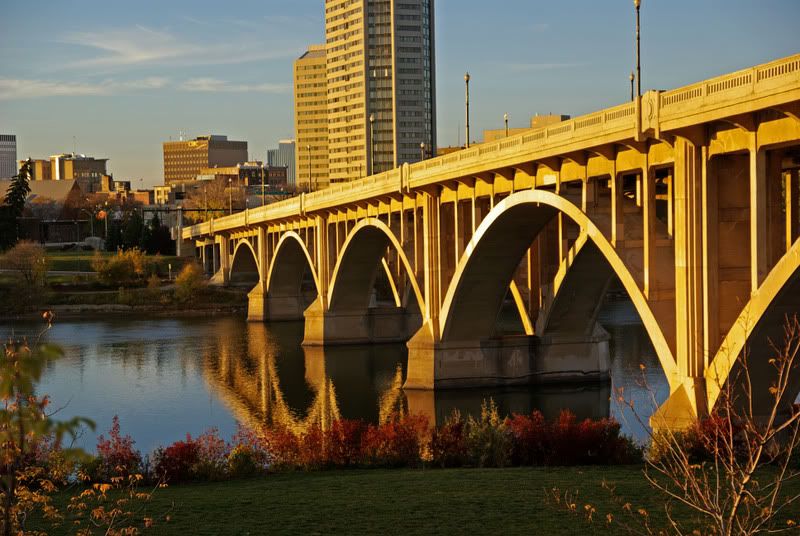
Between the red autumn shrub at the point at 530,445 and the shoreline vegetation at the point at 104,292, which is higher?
the shoreline vegetation at the point at 104,292

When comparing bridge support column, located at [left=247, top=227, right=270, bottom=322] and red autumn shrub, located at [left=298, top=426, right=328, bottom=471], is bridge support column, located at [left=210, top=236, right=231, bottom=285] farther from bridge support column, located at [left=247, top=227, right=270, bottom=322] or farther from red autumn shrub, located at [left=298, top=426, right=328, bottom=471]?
red autumn shrub, located at [left=298, top=426, right=328, bottom=471]

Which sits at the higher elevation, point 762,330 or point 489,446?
point 762,330

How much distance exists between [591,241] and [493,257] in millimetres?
5652

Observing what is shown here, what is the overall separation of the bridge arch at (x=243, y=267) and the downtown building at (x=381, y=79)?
64.0m

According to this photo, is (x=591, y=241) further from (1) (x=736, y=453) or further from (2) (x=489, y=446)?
(1) (x=736, y=453)

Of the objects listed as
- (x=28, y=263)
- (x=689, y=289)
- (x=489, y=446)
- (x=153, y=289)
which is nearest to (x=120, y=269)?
(x=153, y=289)

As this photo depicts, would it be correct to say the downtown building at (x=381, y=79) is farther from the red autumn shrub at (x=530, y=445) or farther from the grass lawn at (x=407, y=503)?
the grass lawn at (x=407, y=503)

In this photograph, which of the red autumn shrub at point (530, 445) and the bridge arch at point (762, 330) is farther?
the red autumn shrub at point (530, 445)

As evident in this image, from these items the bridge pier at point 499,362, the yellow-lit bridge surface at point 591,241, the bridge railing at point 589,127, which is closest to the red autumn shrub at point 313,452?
the yellow-lit bridge surface at point 591,241

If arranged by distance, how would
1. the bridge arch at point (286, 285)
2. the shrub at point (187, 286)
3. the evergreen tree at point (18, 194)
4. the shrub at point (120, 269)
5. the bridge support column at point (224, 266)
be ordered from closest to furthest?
the bridge arch at point (286, 285) → the shrub at point (187, 286) → the shrub at point (120, 269) → the bridge support column at point (224, 266) → the evergreen tree at point (18, 194)

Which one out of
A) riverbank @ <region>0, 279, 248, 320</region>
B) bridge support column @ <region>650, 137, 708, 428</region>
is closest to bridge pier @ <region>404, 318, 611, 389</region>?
bridge support column @ <region>650, 137, 708, 428</region>

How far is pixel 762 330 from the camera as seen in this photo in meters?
23.1

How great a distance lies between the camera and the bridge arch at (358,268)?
195ft

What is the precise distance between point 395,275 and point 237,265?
41.4 metres
